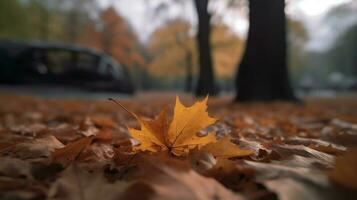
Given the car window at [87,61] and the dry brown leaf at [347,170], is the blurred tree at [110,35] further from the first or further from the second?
the dry brown leaf at [347,170]

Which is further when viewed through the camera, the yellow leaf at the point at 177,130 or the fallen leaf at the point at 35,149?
the fallen leaf at the point at 35,149

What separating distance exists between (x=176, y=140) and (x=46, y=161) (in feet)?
1.27

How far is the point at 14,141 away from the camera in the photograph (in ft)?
4.66

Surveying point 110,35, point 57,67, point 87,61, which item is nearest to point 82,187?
point 57,67

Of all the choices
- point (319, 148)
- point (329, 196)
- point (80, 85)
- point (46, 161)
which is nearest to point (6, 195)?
point (46, 161)

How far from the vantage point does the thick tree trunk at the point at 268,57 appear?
22.9 feet

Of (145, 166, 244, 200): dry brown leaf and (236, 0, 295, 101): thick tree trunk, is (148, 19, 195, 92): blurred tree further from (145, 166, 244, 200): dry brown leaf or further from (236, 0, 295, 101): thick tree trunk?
(145, 166, 244, 200): dry brown leaf

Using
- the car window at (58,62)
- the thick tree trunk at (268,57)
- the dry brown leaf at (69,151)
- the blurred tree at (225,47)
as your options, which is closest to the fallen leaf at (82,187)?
the dry brown leaf at (69,151)

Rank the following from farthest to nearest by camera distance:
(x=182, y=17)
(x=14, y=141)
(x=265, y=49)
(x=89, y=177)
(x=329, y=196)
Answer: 1. (x=182, y=17)
2. (x=265, y=49)
3. (x=14, y=141)
4. (x=89, y=177)
5. (x=329, y=196)

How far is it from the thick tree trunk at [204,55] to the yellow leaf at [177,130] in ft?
41.5

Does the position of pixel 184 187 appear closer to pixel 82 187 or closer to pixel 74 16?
pixel 82 187

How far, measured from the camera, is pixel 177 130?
3.53 feet

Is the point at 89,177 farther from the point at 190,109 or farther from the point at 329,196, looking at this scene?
the point at 329,196

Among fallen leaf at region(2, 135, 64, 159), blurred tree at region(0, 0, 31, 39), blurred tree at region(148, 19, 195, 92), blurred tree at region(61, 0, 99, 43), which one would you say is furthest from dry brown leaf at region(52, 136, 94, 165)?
blurred tree at region(61, 0, 99, 43)
